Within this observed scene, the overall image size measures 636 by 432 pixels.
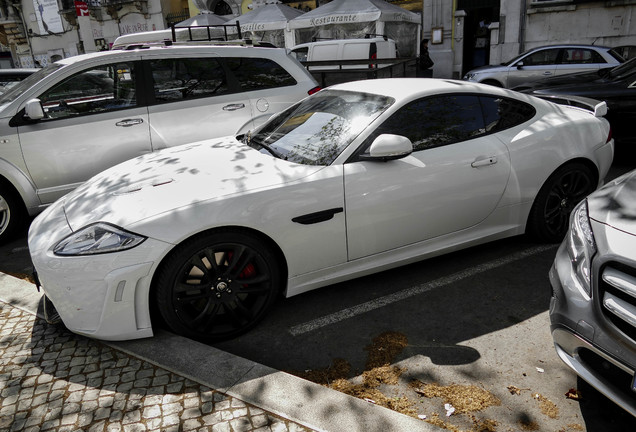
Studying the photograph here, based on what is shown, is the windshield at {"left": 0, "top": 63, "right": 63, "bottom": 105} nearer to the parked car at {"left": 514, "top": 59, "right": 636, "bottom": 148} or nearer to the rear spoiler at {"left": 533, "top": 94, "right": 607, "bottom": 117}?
the rear spoiler at {"left": 533, "top": 94, "right": 607, "bottom": 117}

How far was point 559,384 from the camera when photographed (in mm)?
2783

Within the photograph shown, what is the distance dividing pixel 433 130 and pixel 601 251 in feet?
5.89

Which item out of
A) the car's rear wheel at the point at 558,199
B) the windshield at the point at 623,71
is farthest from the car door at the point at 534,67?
the car's rear wheel at the point at 558,199

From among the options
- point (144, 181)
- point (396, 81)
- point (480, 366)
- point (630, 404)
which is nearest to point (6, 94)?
point (144, 181)

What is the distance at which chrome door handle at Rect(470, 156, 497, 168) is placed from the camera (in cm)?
380

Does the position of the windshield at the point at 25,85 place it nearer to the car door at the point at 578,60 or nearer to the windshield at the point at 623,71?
the windshield at the point at 623,71

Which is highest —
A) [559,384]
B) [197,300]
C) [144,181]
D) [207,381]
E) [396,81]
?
[396,81]

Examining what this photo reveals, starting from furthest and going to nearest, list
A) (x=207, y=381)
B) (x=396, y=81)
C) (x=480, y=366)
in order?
(x=396, y=81) < (x=480, y=366) < (x=207, y=381)

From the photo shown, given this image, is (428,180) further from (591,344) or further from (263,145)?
(591,344)

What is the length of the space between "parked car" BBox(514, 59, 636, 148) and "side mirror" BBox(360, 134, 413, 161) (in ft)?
12.8

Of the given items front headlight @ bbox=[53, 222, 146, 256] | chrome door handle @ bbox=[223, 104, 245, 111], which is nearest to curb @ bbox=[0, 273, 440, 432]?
front headlight @ bbox=[53, 222, 146, 256]

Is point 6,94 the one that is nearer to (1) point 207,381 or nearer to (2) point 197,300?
(2) point 197,300

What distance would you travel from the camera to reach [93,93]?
5309 mm

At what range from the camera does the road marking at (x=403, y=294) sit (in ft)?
11.5
